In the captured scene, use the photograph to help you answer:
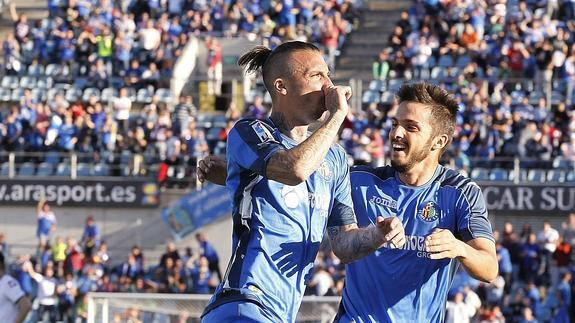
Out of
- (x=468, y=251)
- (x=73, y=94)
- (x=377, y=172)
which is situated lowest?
(x=73, y=94)

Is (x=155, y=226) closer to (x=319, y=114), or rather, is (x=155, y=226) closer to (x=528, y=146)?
(x=528, y=146)

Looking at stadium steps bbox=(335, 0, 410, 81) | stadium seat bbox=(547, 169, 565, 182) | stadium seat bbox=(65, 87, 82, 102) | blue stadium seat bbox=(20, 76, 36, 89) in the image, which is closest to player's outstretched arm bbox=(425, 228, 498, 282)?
stadium seat bbox=(547, 169, 565, 182)

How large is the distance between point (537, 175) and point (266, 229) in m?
19.3

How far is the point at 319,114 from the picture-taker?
629cm

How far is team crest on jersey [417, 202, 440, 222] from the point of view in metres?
7.32

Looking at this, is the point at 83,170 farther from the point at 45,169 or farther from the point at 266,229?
the point at 266,229

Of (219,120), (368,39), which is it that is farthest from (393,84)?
(219,120)

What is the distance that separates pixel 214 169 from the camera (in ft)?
23.1

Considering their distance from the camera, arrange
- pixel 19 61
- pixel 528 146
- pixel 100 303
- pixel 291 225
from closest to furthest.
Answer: pixel 291 225, pixel 100 303, pixel 528 146, pixel 19 61

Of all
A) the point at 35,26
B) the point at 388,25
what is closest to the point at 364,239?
the point at 388,25

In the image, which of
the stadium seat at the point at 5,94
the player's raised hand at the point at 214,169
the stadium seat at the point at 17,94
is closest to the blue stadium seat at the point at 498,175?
the stadium seat at the point at 17,94

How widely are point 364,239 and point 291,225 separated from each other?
1.34ft

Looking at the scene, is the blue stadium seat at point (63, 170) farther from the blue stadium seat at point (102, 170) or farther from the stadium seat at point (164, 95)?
the stadium seat at point (164, 95)

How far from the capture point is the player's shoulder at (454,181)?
740cm
